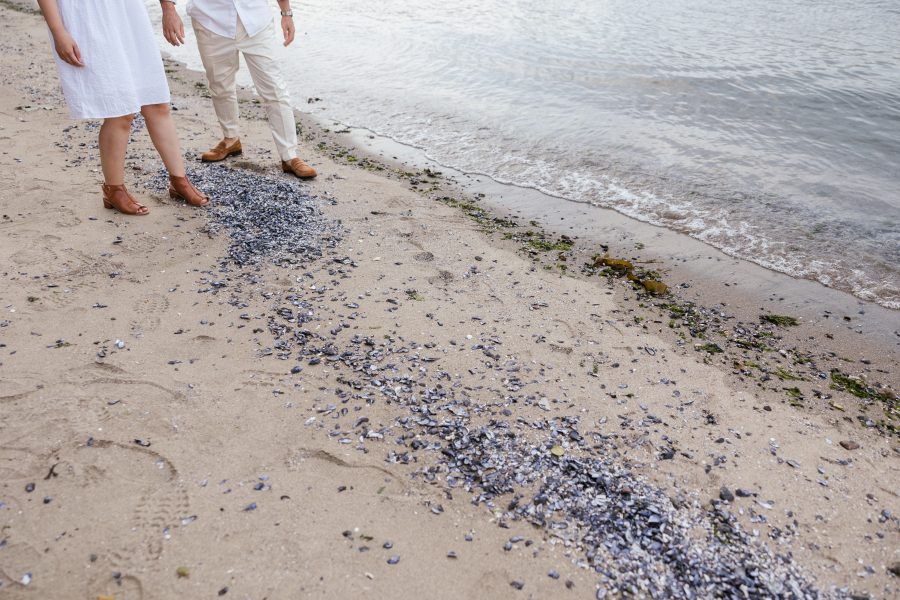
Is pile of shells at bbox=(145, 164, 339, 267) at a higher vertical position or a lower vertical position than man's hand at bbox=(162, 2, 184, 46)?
lower

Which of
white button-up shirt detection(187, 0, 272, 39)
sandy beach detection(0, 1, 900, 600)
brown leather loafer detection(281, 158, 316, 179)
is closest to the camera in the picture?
sandy beach detection(0, 1, 900, 600)

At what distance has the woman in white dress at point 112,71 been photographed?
347 centimetres

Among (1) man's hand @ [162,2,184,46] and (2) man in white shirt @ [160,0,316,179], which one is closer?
(1) man's hand @ [162,2,184,46]

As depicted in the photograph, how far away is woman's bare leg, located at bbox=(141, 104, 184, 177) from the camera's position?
407 centimetres

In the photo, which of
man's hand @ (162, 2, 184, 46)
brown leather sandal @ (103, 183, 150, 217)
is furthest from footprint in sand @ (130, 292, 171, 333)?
man's hand @ (162, 2, 184, 46)

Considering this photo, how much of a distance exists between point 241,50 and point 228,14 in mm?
270

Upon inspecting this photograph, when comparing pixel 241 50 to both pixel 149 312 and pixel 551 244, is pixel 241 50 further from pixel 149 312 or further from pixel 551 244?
pixel 551 244

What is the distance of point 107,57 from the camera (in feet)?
11.8

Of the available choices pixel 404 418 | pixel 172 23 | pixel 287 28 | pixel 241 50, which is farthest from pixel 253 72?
pixel 404 418

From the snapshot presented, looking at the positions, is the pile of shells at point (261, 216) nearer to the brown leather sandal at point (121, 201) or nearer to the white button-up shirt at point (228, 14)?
the brown leather sandal at point (121, 201)

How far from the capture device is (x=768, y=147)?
6.53 metres

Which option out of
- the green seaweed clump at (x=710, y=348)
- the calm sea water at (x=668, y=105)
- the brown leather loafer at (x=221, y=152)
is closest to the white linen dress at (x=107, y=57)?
the brown leather loafer at (x=221, y=152)

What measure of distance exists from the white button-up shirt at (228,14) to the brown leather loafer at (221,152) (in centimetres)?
100

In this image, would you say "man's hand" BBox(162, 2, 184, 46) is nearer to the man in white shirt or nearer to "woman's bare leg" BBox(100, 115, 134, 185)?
the man in white shirt
